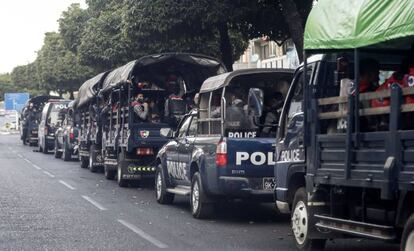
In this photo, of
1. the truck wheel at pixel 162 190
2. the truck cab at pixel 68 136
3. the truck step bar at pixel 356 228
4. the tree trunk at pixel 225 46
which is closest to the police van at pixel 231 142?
the truck wheel at pixel 162 190

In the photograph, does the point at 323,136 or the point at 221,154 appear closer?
the point at 323,136

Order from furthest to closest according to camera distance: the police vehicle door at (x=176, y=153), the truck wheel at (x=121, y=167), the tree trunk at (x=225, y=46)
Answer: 1. the tree trunk at (x=225, y=46)
2. the truck wheel at (x=121, y=167)
3. the police vehicle door at (x=176, y=153)

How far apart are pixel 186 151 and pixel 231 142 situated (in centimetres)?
199

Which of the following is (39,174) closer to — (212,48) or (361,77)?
(212,48)

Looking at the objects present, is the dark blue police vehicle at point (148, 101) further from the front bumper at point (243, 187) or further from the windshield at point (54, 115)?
the windshield at point (54, 115)

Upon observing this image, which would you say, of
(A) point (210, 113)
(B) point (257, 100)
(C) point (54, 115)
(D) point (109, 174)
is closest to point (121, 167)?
(D) point (109, 174)

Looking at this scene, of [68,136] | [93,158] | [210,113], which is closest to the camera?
[210,113]

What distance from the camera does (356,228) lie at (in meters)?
8.77

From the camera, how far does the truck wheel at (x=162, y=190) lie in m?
15.8

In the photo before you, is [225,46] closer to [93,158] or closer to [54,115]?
[93,158]

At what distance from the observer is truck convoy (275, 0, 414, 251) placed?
776cm

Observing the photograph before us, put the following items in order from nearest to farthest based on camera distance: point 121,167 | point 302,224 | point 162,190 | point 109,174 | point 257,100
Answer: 1. point 302,224
2. point 257,100
3. point 162,190
4. point 121,167
5. point 109,174

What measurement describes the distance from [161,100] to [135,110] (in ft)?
4.02

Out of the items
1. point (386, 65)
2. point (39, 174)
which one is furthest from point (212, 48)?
point (386, 65)
